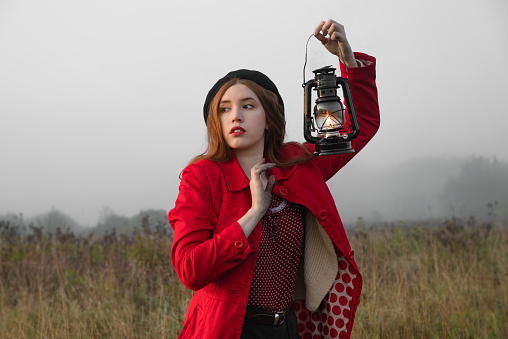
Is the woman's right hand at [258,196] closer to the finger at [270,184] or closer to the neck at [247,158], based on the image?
the finger at [270,184]

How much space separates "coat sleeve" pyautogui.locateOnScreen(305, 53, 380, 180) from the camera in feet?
7.86

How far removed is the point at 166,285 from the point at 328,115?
3963 mm

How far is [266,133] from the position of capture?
250cm

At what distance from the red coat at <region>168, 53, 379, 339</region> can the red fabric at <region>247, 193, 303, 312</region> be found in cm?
10

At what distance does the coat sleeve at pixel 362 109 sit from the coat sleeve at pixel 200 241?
0.74 meters

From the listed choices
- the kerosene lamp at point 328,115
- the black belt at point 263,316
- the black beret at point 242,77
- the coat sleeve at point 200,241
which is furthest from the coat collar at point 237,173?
the black belt at point 263,316

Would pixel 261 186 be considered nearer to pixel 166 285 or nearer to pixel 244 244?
pixel 244 244

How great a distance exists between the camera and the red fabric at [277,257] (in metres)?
2.16

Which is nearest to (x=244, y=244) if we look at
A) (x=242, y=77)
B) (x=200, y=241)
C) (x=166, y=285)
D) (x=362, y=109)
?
(x=200, y=241)

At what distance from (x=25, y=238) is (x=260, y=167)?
6782 millimetres

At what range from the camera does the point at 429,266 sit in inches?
258

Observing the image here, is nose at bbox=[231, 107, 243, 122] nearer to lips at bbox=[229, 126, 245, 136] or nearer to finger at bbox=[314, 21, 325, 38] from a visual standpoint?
lips at bbox=[229, 126, 245, 136]

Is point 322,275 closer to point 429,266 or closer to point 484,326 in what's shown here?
point 484,326

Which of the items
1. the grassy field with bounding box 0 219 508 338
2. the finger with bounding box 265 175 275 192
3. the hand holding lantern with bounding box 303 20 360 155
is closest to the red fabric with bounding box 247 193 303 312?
the finger with bounding box 265 175 275 192
